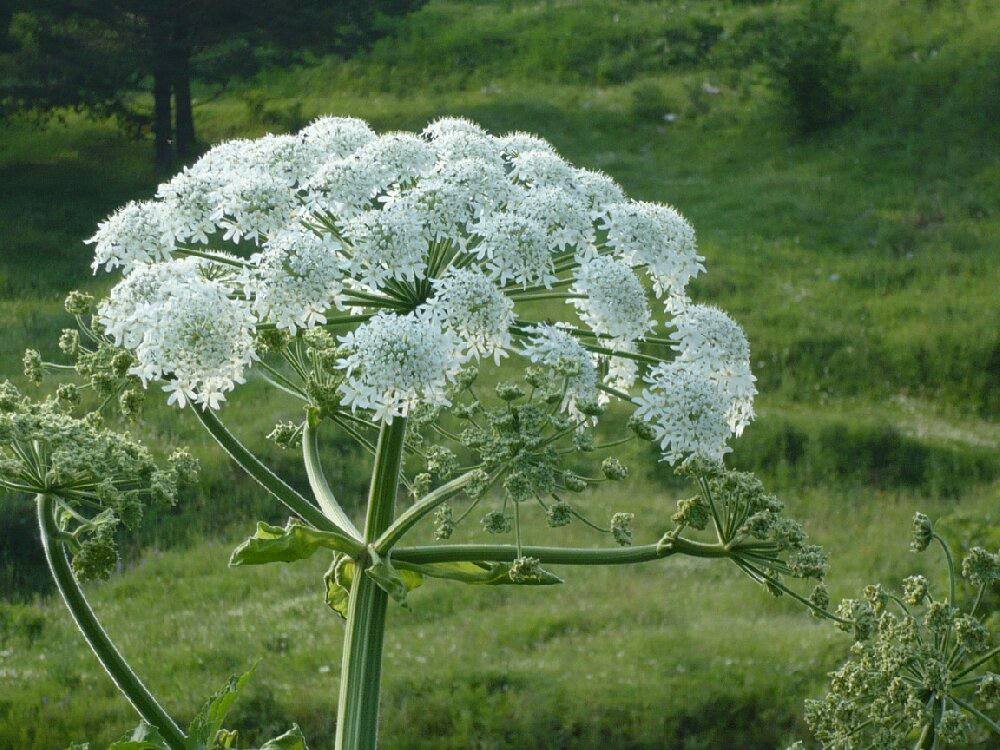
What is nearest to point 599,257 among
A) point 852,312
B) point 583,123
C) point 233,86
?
point 852,312

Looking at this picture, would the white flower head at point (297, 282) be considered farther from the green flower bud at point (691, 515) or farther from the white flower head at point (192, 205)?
the green flower bud at point (691, 515)

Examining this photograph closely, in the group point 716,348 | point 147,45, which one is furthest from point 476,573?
point 147,45

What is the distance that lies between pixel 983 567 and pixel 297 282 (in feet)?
7.63

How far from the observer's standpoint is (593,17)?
80.5 feet

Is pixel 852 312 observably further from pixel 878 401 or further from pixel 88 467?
pixel 88 467

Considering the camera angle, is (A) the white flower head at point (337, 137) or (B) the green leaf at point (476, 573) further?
(A) the white flower head at point (337, 137)

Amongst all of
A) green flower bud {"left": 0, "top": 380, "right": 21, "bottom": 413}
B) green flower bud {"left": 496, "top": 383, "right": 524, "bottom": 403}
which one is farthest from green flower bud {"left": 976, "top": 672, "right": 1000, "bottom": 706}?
green flower bud {"left": 0, "top": 380, "right": 21, "bottom": 413}

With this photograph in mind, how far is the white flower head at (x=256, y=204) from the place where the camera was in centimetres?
381

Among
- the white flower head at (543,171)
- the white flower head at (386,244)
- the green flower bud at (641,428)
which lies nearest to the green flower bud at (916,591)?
the green flower bud at (641,428)

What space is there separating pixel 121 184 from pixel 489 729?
506 inches

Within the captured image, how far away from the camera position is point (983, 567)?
3869 millimetres

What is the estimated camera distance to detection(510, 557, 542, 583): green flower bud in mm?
3471

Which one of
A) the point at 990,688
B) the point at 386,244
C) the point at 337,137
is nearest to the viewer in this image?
the point at 386,244

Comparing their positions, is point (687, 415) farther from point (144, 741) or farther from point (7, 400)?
point (7, 400)
